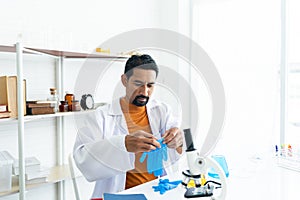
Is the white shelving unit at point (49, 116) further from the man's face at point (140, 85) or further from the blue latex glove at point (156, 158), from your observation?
the blue latex glove at point (156, 158)

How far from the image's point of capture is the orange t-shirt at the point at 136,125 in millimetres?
1515

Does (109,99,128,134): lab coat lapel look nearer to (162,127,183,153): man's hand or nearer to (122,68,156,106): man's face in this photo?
(122,68,156,106): man's face

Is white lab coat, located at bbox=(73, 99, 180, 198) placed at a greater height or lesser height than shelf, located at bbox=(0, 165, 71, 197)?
greater

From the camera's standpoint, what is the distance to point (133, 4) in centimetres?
256

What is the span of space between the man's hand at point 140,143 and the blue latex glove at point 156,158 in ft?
0.23

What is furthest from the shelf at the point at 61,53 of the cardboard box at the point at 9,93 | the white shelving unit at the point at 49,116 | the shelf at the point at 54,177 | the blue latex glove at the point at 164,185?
the blue latex glove at the point at 164,185

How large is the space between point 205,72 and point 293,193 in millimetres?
639

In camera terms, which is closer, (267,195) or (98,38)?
(267,195)

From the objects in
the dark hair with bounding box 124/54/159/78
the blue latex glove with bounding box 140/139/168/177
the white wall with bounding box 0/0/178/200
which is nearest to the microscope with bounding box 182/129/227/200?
the blue latex glove with bounding box 140/139/168/177

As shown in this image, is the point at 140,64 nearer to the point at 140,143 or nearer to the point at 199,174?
the point at 140,143

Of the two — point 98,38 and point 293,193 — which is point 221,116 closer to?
point 293,193

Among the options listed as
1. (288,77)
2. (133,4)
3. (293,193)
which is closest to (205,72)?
(293,193)

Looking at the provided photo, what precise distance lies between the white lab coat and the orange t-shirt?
0.08 feet

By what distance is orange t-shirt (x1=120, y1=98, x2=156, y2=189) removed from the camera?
1.51 metres
